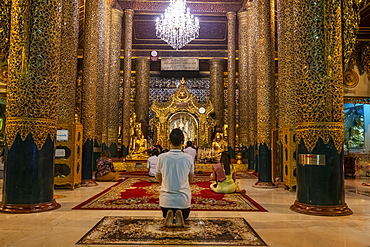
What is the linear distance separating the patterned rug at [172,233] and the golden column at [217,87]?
12017 millimetres

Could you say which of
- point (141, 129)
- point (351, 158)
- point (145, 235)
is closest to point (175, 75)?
point (141, 129)

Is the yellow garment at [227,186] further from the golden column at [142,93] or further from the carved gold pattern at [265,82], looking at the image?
the golden column at [142,93]

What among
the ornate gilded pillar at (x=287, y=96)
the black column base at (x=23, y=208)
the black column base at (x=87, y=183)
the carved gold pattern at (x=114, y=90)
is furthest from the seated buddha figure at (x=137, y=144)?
the black column base at (x=23, y=208)

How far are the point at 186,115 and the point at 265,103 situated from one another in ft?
27.3

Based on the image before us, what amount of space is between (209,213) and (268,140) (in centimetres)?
384

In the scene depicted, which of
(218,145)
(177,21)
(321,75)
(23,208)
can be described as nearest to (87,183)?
(23,208)

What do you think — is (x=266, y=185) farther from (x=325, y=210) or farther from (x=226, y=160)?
(x=325, y=210)

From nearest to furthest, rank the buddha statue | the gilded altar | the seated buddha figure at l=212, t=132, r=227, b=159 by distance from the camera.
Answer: the buddha statue < the seated buddha figure at l=212, t=132, r=227, b=159 < the gilded altar

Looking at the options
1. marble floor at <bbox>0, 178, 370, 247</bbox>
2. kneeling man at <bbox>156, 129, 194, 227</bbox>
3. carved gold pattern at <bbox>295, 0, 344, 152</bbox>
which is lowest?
marble floor at <bbox>0, 178, 370, 247</bbox>

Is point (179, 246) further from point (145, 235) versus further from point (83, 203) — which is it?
point (83, 203)

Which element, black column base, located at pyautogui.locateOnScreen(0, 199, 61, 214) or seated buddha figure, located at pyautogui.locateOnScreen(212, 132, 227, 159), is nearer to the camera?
black column base, located at pyautogui.locateOnScreen(0, 199, 61, 214)

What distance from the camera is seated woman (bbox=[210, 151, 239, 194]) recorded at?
614 cm

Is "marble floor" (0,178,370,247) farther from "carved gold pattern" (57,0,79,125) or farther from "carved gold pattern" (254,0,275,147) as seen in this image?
"carved gold pattern" (254,0,275,147)

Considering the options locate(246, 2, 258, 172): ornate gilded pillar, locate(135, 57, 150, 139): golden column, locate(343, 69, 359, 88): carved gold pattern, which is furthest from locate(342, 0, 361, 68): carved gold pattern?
locate(135, 57, 150, 139): golden column
